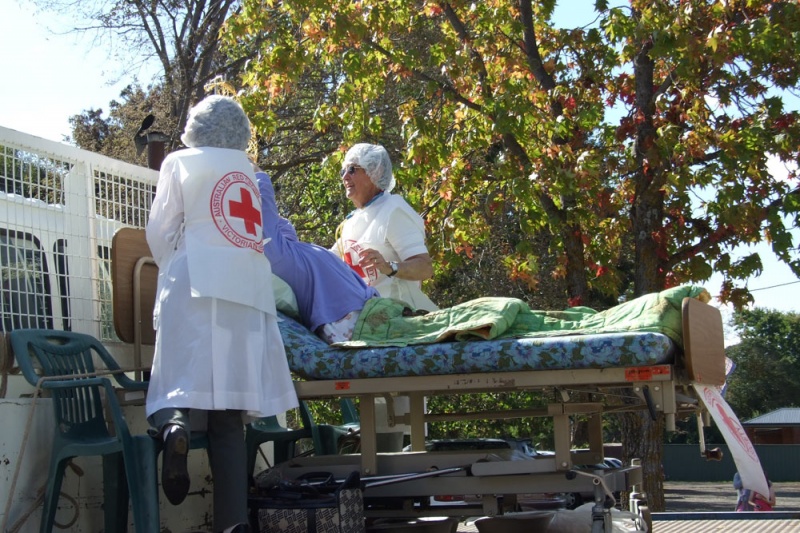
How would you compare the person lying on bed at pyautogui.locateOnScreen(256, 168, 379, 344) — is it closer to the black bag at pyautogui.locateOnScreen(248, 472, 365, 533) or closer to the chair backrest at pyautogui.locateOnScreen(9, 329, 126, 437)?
the black bag at pyautogui.locateOnScreen(248, 472, 365, 533)

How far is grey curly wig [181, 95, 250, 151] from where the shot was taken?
4301 mm

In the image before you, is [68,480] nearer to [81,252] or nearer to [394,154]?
[81,252]

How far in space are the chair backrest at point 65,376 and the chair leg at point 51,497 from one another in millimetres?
168

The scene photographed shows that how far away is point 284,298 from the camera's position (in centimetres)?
474

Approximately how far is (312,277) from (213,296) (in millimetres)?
883

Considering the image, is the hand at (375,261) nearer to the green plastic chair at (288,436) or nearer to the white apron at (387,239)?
the white apron at (387,239)

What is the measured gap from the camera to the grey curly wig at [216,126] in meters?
4.30

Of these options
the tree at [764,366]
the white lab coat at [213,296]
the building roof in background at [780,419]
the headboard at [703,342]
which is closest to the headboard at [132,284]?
the white lab coat at [213,296]

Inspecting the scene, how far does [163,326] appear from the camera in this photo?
157 inches

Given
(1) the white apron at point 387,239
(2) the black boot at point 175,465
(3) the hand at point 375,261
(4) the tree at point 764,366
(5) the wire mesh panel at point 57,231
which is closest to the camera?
(2) the black boot at point 175,465

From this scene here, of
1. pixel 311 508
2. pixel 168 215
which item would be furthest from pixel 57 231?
pixel 311 508

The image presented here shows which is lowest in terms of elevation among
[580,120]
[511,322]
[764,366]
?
[764,366]

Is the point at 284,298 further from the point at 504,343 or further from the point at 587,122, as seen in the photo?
the point at 587,122

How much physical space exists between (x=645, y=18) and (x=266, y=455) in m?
5.63
